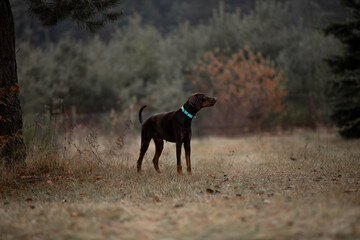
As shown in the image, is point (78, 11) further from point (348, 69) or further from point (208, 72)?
point (208, 72)

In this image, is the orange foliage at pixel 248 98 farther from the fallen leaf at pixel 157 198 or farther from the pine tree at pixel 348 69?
the fallen leaf at pixel 157 198

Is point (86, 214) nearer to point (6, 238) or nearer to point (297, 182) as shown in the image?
point (6, 238)

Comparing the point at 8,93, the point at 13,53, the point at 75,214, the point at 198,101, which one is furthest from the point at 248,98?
the point at 75,214

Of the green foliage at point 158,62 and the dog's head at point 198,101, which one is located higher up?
the green foliage at point 158,62

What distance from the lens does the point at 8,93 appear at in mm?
5805

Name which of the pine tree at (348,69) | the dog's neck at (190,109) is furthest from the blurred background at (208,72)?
the dog's neck at (190,109)

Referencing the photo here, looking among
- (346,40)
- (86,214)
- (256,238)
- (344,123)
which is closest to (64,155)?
(86,214)

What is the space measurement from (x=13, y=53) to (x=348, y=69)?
33.2 ft

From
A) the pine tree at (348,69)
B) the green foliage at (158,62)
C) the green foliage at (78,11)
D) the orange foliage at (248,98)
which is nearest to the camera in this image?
the green foliage at (78,11)

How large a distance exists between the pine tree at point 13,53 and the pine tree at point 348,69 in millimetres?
7986

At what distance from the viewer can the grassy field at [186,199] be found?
2.94m

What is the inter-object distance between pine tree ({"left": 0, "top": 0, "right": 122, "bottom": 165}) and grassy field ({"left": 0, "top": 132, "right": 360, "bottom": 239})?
50 cm

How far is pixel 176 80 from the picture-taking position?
21.4 metres

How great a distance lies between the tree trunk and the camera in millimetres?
5785
